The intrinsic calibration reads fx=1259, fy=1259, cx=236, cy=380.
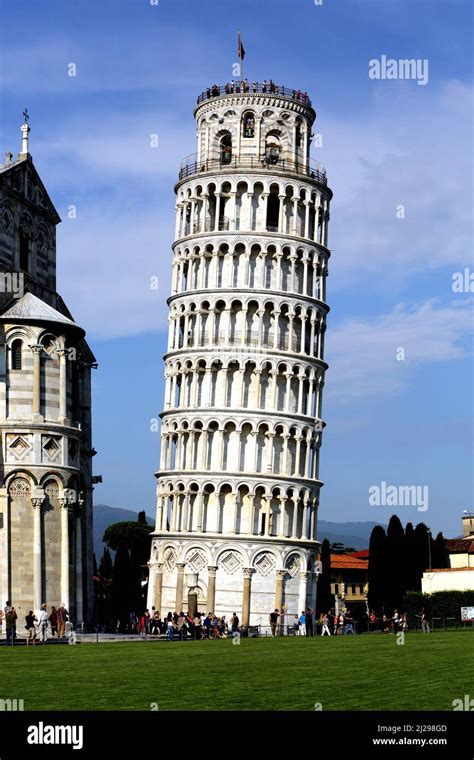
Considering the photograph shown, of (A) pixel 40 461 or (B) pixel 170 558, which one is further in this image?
(B) pixel 170 558

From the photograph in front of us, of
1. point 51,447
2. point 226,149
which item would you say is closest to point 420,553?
point 226,149

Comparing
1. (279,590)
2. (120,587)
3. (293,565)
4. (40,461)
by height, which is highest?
(40,461)

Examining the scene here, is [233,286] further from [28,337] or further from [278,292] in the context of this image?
[28,337]

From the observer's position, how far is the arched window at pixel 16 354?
55838 millimetres

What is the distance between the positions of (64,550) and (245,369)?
36478 mm

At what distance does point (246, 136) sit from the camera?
308ft

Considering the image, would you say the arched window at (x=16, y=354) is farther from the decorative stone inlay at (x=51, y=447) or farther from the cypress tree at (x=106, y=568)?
the cypress tree at (x=106, y=568)

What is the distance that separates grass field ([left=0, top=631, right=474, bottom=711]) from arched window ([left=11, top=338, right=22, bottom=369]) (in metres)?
17.3

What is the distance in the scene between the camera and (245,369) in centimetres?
8925

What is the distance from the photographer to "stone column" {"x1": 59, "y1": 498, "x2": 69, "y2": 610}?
178 feet

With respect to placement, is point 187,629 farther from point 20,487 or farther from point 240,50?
point 240,50

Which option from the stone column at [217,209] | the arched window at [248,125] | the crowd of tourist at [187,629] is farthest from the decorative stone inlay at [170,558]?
the arched window at [248,125]

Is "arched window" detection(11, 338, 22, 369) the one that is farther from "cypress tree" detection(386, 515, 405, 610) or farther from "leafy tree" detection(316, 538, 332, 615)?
"leafy tree" detection(316, 538, 332, 615)
